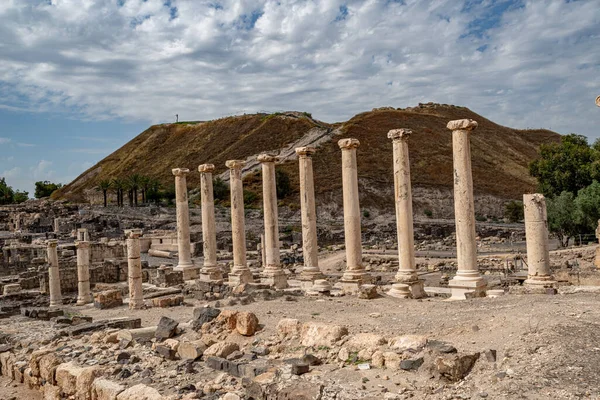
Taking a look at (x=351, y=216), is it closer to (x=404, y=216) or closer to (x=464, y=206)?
(x=404, y=216)

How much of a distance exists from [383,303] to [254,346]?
5345 mm

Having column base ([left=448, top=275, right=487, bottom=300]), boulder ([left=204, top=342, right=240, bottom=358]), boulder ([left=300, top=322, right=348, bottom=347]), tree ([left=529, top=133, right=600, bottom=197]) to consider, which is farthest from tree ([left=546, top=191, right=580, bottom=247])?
boulder ([left=204, top=342, right=240, bottom=358])

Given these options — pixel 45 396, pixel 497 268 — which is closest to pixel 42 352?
pixel 45 396

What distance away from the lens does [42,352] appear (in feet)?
44.8

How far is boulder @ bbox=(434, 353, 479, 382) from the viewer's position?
873 centimetres

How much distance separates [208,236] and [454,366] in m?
18.1

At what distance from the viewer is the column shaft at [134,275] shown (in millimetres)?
21766

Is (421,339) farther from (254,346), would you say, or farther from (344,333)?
(254,346)

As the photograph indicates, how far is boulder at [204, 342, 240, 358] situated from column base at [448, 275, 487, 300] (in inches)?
287

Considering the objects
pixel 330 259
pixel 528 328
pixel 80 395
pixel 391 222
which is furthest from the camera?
pixel 391 222

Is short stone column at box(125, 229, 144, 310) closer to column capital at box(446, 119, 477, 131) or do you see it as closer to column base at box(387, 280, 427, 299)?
column base at box(387, 280, 427, 299)

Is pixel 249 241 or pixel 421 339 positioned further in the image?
pixel 249 241

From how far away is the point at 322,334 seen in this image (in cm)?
1176

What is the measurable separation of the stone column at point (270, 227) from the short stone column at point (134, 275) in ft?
16.5
